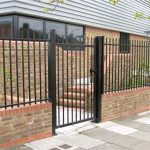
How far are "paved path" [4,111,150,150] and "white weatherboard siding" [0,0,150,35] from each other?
188 inches

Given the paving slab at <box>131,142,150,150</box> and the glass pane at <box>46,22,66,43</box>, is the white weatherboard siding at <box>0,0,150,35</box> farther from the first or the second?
the paving slab at <box>131,142,150,150</box>

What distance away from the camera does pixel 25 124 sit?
602cm

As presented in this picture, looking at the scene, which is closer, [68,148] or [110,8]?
[68,148]

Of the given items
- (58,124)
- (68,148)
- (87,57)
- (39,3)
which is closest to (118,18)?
(39,3)

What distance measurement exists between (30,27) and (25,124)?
5.59 meters

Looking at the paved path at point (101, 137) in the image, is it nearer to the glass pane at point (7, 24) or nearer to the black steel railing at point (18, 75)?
the black steel railing at point (18, 75)

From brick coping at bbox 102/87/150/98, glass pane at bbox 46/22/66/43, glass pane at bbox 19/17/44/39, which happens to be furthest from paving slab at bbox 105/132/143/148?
glass pane at bbox 46/22/66/43

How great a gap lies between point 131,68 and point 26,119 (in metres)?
4.20

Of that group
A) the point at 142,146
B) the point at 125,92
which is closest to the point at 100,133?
the point at 142,146

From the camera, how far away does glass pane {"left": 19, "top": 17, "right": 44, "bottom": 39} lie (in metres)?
10.6

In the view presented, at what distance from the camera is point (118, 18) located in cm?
1691

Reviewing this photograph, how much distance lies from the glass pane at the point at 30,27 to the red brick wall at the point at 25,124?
14.9 ft

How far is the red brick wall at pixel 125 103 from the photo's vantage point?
316 inches

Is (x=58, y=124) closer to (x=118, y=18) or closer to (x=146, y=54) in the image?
(x=146, y=54)
